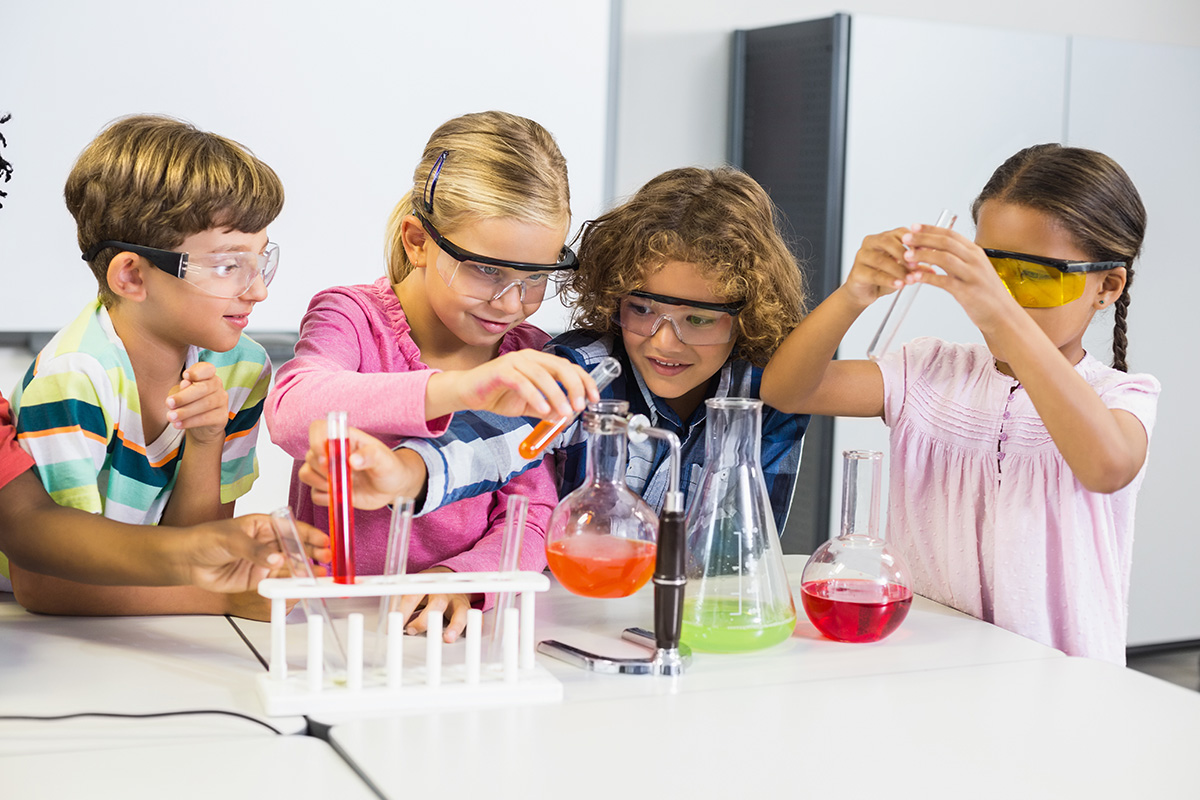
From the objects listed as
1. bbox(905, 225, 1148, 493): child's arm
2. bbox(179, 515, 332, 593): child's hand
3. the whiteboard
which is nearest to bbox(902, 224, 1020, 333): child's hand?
bbox(905, 225, 1148, 493): child's arm

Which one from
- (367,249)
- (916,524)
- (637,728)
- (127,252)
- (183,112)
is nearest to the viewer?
(637,728)

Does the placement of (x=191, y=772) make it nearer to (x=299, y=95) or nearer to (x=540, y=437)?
(x=540, y=437)

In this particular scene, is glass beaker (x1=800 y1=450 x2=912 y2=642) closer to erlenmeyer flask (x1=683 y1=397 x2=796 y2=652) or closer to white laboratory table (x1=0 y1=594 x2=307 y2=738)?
erlenmeyer flask (x1=683 y1=397 x2=796 y2=652)

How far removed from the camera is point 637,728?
1040mm

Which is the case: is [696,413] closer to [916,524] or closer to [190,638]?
[916,524]

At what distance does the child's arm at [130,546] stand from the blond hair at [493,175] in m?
0.52

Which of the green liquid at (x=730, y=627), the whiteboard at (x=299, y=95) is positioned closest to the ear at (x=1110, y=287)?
the green liquid at (x=730, y=627)

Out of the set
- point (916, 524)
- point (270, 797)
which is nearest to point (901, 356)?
point (916, 524)

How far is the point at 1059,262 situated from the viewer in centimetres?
149

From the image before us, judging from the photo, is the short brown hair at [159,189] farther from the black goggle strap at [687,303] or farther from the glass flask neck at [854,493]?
the glass flask neck at [854,493]

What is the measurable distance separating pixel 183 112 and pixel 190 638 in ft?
6.42

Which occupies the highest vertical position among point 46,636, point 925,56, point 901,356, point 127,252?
point 925,56

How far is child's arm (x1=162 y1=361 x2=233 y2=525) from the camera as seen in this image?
1403 mm

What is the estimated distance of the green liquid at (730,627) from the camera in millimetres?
1251
